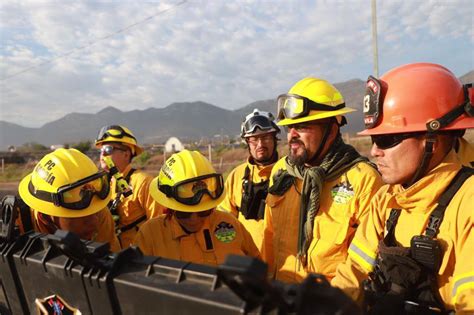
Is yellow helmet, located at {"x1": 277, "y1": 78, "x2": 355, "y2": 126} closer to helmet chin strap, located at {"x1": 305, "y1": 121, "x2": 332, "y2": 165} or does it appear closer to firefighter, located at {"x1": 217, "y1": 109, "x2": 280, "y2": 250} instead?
helmet chin strap, located at {"x1": 305, "y1": 121, "x2": 332, "y2": 165}

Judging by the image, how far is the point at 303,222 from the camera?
291 cm

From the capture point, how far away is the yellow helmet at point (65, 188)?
2012mm

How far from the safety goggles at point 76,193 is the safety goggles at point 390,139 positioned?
165 centimetres

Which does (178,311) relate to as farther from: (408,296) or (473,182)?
(473,182)

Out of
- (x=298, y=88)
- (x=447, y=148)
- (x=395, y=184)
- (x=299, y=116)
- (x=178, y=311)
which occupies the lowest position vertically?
(x=178, y=311)

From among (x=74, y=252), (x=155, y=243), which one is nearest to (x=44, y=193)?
(x=155, y=243)

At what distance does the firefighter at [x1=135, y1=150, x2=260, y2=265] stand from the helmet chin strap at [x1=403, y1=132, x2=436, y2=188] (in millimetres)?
1342

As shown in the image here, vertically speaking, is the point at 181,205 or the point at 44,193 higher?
the point at 44,193

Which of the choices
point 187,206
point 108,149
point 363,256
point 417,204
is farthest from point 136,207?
point 417,204

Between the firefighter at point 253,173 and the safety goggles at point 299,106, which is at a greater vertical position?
the safety goggles at point 299,106

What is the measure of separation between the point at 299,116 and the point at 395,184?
49.5 inches

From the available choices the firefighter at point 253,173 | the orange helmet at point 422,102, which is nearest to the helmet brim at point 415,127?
the orange helmet at point 422,102

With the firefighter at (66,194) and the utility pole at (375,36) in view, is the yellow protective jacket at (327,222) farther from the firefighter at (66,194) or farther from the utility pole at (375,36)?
the utility pole at (375,36)

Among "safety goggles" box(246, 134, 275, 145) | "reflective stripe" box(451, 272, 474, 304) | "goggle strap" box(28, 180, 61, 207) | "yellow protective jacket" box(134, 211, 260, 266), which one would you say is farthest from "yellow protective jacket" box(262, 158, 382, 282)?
"goggle strap" box(28, 180, 61, 207)
